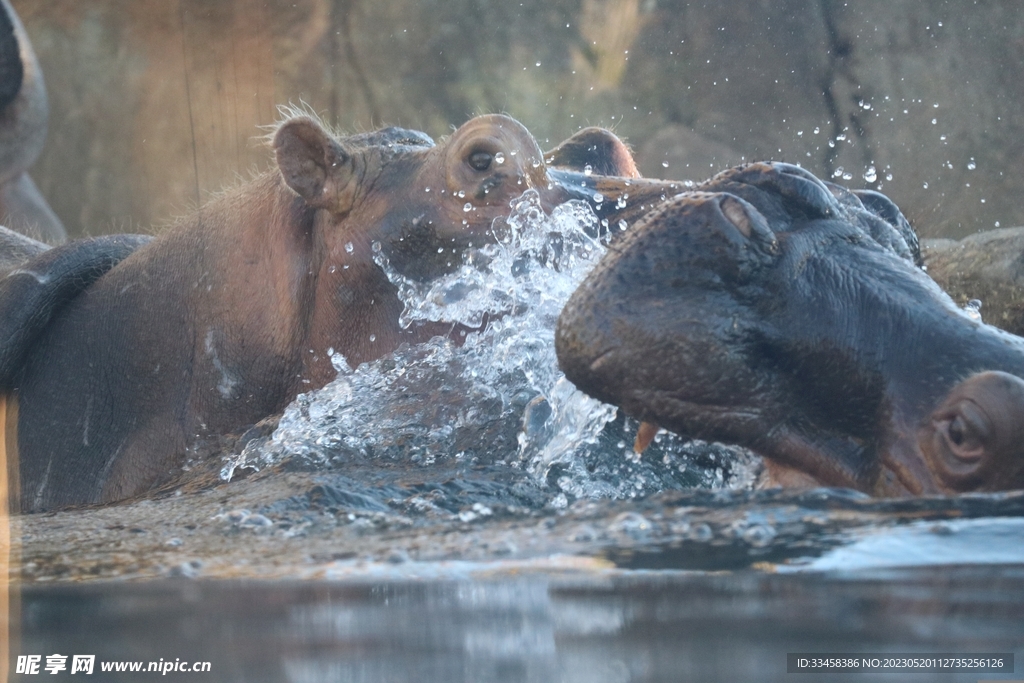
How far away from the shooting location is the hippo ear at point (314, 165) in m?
2.96

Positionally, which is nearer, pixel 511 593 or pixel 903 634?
pixel 903 634

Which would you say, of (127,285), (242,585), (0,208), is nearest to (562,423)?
(242,585)

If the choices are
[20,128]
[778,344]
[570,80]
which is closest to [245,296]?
[778,344]

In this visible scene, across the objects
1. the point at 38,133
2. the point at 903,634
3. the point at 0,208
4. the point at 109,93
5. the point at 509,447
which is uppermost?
the point at 109,93

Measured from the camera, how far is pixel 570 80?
9391 mm

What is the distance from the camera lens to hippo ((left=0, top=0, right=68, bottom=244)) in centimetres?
586

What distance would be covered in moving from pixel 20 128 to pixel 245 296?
16.4ft

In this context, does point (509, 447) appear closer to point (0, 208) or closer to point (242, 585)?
point (242, 585)

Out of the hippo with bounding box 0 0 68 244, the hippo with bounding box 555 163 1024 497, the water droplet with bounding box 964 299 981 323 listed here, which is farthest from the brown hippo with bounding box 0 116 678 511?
the hippo with bounding box 0 0 68 244

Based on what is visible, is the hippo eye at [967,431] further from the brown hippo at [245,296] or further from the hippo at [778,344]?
the brown hippo at [245,296]

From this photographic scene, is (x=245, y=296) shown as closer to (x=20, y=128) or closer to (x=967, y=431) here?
(x=967, y=431)

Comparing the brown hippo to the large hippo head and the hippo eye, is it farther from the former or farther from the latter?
the hippo eye

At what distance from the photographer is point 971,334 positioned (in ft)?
6.00

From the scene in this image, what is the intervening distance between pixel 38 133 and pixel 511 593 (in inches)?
292
